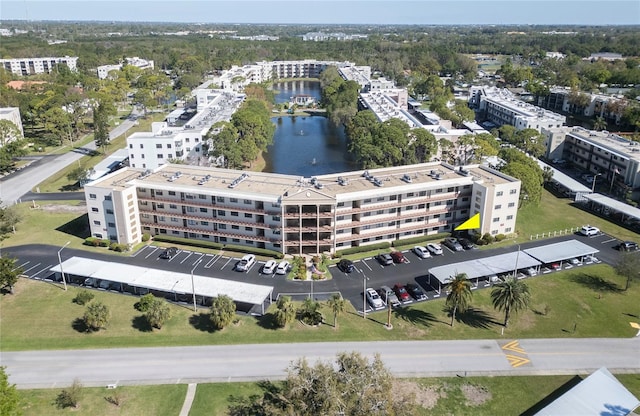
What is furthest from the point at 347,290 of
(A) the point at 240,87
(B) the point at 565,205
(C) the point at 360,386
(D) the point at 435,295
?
(A) the point at 240,87

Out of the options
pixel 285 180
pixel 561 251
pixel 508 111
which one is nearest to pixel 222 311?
pixel 285 180

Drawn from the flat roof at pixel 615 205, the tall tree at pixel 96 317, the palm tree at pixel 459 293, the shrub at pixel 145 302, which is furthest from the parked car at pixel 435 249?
the tall tree at pixel 96 317

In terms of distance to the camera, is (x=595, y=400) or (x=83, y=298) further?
(x=83, y=298)

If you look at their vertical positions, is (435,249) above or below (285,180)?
below

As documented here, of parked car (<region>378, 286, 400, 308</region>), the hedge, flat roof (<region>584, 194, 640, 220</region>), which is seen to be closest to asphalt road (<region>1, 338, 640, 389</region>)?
parked car (<region>378, 286, 400, 308</region>)

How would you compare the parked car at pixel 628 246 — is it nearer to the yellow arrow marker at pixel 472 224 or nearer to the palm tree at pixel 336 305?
the yellow arrow marker at pixel 472 224

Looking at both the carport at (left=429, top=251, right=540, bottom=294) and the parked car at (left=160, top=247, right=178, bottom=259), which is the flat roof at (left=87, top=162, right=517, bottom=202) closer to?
the parked car at (left=160, top=247, right=178, bottom=259)

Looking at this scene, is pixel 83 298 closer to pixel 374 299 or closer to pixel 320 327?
pixel 320 327
